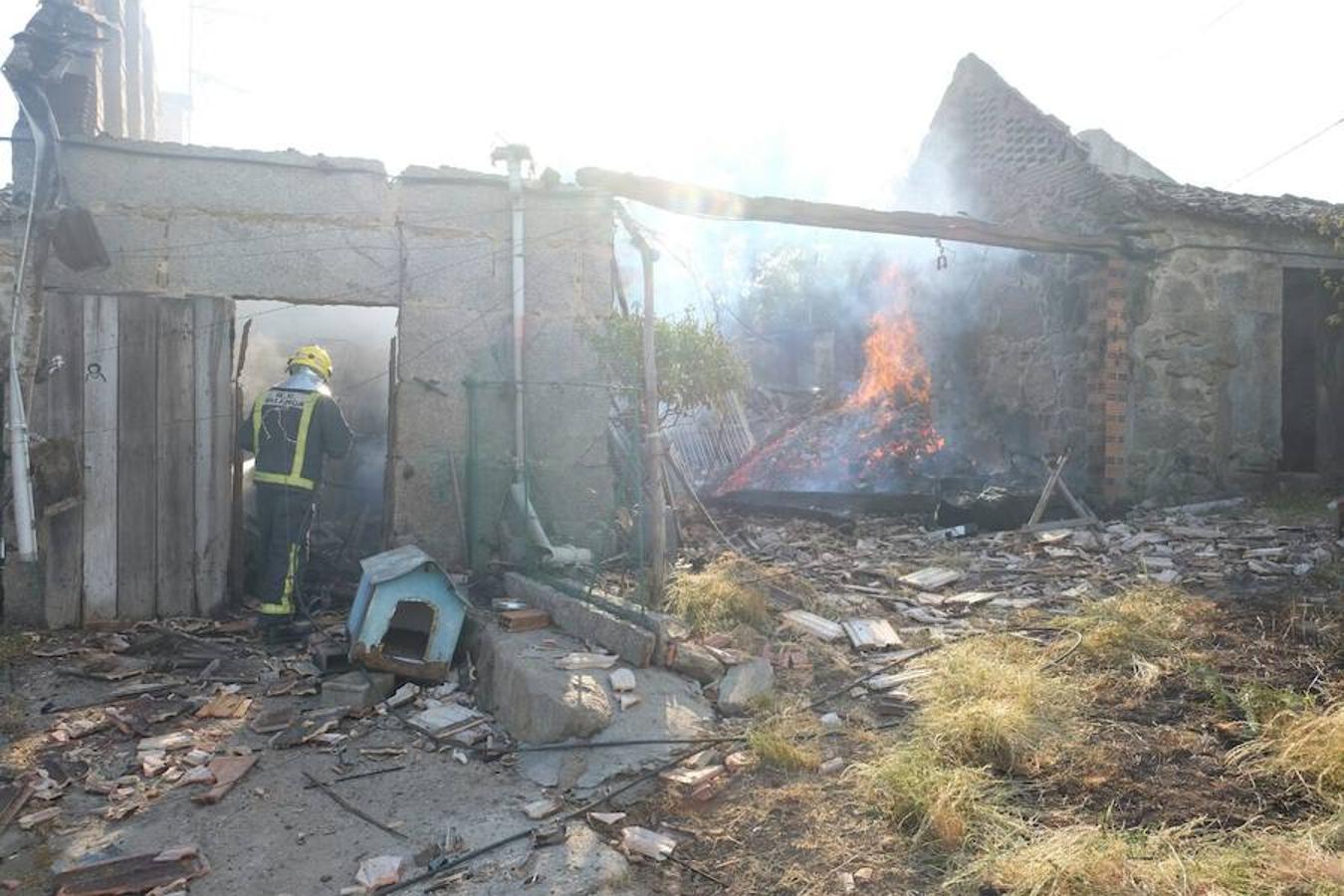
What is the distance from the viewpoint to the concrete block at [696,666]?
5.48 m

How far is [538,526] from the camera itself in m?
7.24

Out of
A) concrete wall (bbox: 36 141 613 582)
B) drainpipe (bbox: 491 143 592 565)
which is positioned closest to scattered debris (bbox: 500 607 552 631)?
drainpipe (bbox: 491 143 592 565)

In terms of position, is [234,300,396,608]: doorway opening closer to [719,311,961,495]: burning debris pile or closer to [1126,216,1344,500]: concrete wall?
[719,311,961,495]: burning debris pile

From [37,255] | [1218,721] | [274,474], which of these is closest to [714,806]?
[1218,721]

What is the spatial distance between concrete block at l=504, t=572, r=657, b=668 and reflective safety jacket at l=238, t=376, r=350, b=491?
1884 millimetres

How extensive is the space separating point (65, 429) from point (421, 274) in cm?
297

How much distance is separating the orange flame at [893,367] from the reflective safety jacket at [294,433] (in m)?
11.1

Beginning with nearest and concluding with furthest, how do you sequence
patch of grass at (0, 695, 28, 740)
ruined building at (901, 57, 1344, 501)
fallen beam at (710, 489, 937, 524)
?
patch of grass at (0, 695, 28, 740)
ruined building at (901, 57, 1344, 501)
fallen beam at (710, 489, 937, 524)

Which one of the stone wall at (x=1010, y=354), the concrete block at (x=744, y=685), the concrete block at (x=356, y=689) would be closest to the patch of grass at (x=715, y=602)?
the concrete block at (x=744, y=685)

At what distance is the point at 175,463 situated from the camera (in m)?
7.00

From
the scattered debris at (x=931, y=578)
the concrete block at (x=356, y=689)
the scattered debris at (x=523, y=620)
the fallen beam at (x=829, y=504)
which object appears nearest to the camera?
the concrete block at (x=356, y=689)

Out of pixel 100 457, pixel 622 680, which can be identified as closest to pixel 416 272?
pixel 100 457

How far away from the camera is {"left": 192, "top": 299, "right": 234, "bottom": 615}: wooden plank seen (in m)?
7.05

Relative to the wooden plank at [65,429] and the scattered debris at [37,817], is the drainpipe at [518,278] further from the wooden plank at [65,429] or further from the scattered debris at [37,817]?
the scattered debris at [37,817]
